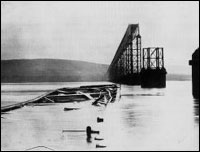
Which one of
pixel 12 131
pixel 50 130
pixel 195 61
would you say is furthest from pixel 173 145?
pixel 195 61

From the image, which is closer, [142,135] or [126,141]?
[126,141]

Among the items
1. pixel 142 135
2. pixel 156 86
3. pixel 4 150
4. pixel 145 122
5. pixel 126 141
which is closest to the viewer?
pixel 4 150

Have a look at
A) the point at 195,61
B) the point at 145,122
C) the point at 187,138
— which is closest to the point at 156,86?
the point at 195,61

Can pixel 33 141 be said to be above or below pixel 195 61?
below

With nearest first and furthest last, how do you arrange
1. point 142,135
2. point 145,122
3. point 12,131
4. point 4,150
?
point 4,150 → point 142,135 → point 12,131 → point 145,122

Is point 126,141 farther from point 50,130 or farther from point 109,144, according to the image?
point 50,130

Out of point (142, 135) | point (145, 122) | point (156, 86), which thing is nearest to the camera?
point (142, 135)

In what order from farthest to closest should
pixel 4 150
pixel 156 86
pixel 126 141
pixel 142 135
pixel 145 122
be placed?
pixel 156 86 → pixel 145 122 → pixel 142 135 → pixel 126 141 → pixel 4 150

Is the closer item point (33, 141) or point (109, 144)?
point (109, 144)

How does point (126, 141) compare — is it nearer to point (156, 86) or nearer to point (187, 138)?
point (187, 138)
